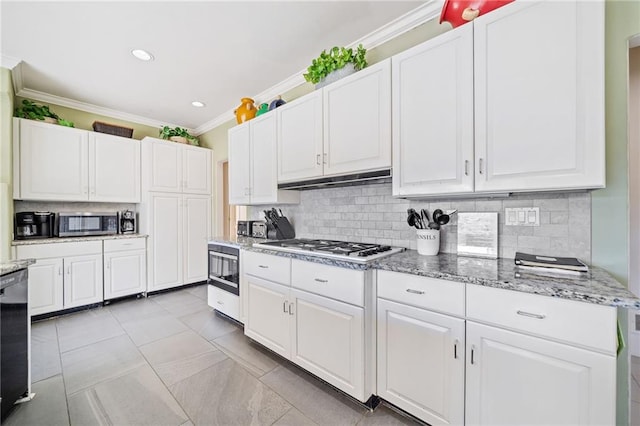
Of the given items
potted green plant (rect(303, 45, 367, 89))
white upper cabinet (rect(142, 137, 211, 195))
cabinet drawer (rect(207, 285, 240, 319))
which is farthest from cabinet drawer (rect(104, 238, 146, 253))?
potted green plant (rect(303, 45, 367, 89))

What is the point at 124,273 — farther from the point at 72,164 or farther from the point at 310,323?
the point at 310,323

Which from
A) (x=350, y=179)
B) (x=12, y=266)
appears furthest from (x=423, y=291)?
(x=12, y=266)

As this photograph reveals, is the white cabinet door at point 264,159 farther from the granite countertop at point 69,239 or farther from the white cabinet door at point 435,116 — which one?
the granite countertop at point 69,239

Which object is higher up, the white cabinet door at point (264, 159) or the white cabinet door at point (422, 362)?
the white cabinet door at point (264, 159)

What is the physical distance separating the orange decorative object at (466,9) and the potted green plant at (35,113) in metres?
4.32

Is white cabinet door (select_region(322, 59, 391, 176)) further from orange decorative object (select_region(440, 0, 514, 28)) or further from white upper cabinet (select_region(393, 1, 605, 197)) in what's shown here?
orange decorative object (select_region(440, 0, 514, 28))

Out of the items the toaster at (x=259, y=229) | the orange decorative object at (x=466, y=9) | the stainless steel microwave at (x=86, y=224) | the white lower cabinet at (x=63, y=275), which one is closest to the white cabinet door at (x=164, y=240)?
the stainless steel microwave at (x=86, y=224)

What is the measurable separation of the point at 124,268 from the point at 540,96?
4.59 meters

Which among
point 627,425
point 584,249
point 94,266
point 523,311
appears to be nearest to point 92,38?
point 94,266

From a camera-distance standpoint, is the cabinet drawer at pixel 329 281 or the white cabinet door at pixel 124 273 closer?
the cabinet drawer at pixel 329 281

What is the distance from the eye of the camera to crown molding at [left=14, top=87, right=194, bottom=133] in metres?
3.22

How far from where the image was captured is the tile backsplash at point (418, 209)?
1.45 m

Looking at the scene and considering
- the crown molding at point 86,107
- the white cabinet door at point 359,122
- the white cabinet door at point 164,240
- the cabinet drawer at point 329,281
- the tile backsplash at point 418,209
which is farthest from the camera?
the white cabinet door at point 164,240

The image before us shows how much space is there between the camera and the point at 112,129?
3.62 metres
